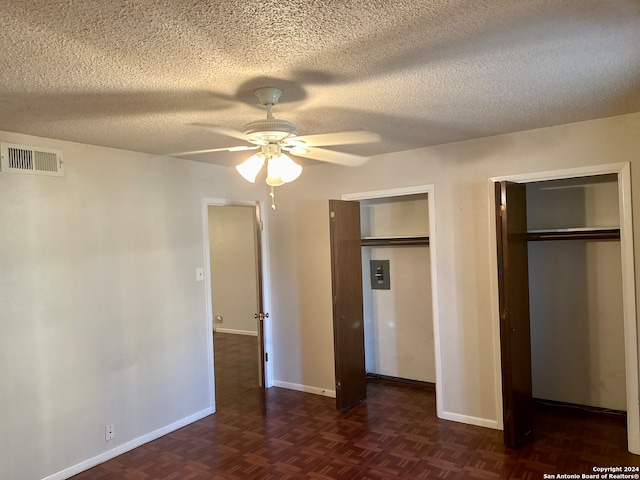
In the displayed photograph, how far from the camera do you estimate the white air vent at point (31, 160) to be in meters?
2.98

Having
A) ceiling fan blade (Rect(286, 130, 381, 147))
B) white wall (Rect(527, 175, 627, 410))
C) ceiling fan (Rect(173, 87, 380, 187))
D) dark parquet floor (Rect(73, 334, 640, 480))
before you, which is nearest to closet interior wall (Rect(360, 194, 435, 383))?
dark parquet floor (Rect(73, 334, 640, 480))

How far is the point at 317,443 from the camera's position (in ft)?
11.9

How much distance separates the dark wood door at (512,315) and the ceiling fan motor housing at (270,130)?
184 cm

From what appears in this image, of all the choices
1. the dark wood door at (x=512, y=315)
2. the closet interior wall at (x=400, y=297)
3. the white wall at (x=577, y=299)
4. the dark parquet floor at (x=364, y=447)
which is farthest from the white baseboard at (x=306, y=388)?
the white wall at (x=577, y=299)

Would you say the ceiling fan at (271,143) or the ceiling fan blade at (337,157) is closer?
the ceiling fan at (271,143)

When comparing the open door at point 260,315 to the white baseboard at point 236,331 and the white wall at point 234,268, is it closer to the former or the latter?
the white wall at point 234,268

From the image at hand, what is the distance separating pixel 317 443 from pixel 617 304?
2.82 metres

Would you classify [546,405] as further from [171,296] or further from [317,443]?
[171,296]

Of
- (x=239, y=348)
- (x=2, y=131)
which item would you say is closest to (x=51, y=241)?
(x=2, y=131)

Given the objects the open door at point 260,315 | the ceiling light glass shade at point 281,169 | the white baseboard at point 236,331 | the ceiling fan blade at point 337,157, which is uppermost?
the ceiling fan blade at point 337,157

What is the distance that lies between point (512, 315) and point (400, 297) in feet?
5.49

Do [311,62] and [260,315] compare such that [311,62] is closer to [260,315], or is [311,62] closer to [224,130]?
[224,130]

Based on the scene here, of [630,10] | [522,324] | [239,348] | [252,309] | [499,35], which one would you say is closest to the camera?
[630,10]

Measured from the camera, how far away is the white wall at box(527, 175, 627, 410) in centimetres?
388
